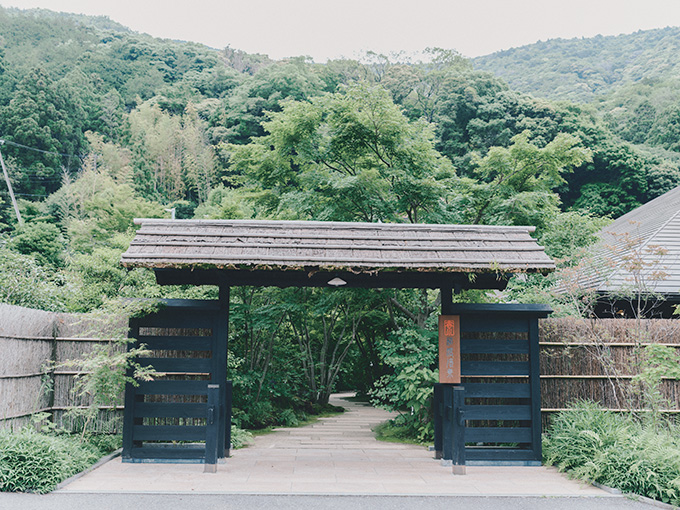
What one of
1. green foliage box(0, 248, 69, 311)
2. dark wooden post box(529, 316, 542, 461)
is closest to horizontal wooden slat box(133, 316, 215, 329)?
green foliage box(0, 248, 69, 311)

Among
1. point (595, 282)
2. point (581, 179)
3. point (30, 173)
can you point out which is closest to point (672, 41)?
point (581, 179)

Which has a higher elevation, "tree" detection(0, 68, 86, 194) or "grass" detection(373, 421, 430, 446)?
"tree" detection(0, 68, 86, 194)

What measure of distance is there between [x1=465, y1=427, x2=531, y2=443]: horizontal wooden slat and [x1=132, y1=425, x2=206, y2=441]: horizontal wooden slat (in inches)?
130

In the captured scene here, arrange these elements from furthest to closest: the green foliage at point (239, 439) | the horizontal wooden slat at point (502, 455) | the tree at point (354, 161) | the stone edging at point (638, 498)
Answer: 1. the tree at point (354, 161)
2. the green foliage at point (239, 439)
3. the horizontal wooden slat at point (502, 455)
4. the stone edging at point (638, 498)

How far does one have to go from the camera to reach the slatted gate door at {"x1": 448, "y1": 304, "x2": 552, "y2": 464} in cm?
629

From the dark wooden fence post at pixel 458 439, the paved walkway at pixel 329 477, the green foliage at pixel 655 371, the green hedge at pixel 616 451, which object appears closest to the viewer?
the green hedge at pixel 616 451

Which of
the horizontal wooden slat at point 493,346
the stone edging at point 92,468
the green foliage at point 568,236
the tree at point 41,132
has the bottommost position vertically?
the stone edging at point 92,468

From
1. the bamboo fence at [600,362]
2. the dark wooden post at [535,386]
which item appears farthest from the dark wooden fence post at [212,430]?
the bamboo fence at [600,362]

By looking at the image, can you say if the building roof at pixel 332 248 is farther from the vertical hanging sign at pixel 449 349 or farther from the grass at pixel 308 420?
the grass at pixel 308 420

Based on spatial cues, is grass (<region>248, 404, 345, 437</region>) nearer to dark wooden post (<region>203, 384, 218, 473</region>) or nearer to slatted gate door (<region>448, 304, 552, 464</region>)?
dark wooden post (<region>203, 384, 218, 473</region>)

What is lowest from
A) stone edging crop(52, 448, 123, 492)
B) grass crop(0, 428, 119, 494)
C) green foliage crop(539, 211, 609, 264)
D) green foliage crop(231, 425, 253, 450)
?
green foliage crop(231, 425, 253, 450)

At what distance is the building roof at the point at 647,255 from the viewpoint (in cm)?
730

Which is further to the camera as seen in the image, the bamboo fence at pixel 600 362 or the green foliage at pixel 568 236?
the green foliage at pixel 568 236

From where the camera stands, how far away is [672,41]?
48.2m
